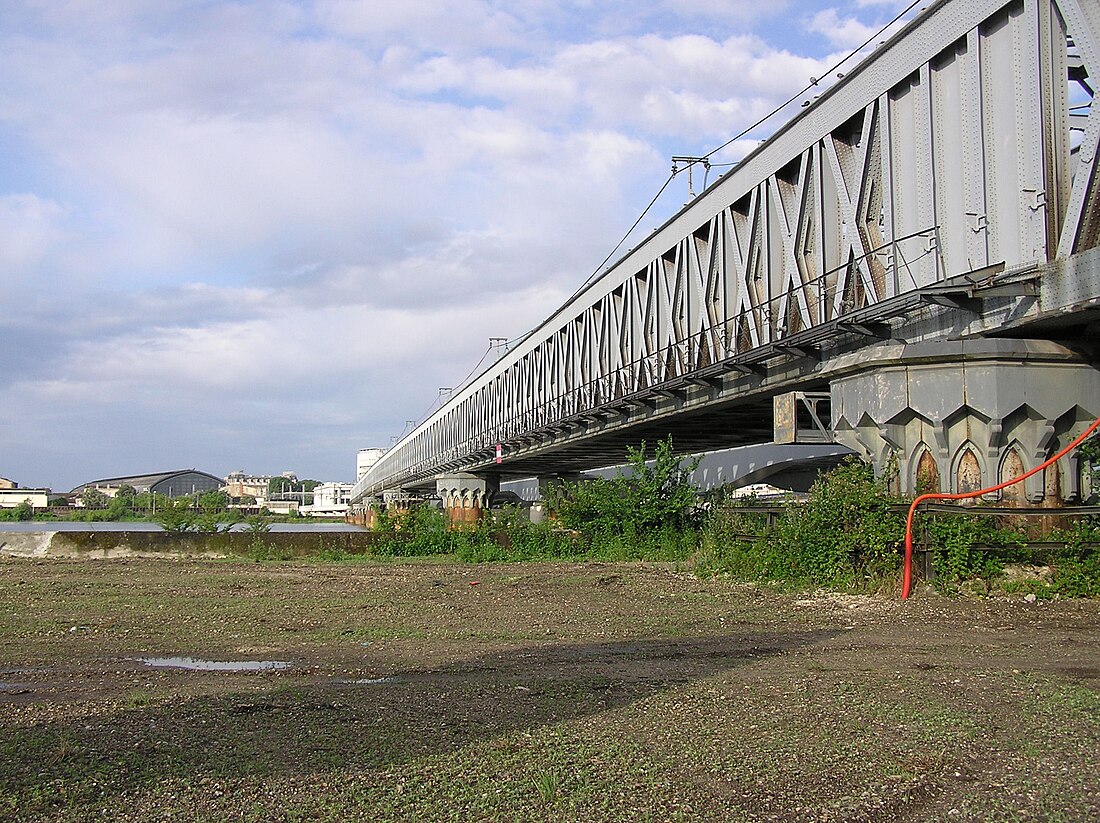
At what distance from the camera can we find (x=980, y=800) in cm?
498

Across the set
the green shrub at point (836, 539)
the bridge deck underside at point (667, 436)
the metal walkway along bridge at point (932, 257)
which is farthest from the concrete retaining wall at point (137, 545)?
the green shrub at point (836, 539)

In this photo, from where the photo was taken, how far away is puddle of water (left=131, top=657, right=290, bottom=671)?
886 centimetres

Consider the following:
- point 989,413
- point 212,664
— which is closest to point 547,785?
point 212,664

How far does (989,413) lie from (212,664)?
10337mm

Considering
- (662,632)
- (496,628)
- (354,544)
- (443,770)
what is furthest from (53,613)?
(354,544)

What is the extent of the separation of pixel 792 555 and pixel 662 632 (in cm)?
434

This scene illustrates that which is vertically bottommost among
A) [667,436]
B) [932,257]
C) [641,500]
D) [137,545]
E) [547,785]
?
[547,785]

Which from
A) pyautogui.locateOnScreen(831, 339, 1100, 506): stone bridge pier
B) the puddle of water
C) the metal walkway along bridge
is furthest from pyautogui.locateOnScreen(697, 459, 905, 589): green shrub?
the puddle of water

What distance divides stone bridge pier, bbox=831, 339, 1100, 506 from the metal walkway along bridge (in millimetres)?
27

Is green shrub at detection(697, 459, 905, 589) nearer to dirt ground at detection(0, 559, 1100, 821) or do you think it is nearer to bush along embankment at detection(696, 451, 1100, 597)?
bush along embankment at detection(696, 451, 1100, 597)

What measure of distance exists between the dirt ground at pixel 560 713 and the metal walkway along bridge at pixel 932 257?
334cm

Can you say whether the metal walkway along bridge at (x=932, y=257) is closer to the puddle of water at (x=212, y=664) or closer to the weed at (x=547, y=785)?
the puddle of water at (x=212, y=664)

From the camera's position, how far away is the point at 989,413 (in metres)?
14.1

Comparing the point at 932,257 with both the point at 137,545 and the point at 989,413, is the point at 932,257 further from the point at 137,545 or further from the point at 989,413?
the point at 137,545
